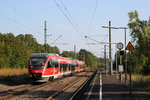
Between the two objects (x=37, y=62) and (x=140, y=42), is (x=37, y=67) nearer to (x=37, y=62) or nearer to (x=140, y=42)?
(x=37, y=62)

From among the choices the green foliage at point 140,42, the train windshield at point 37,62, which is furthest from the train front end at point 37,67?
the green foliage at point 140,42

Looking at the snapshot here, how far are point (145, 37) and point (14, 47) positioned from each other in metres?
29.3

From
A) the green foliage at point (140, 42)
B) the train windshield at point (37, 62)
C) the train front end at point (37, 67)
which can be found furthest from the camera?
the green foliage at point (140, 42)

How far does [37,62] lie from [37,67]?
0.55 meters

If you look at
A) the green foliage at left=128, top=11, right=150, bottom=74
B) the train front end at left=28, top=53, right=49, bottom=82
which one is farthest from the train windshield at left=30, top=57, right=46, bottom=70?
the green foliage at left=128, top=11, right=150, bottom=74

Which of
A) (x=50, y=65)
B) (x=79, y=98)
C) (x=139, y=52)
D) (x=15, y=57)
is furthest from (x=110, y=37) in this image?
(x=79, y=98)

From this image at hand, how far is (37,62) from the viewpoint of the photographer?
2212 centimetres

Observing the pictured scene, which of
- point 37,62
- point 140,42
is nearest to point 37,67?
point 37,62

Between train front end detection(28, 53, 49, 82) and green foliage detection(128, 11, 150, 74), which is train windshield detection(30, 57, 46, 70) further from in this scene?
green foliage detection(128, 11, 150, 74)

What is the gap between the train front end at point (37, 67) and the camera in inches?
849

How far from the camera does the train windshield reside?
71.8ft

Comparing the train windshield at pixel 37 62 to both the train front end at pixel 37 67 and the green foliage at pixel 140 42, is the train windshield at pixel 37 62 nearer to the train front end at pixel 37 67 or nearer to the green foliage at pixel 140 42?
the train front end at pixel 37 67

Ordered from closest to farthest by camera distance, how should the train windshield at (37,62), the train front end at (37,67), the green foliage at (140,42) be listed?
the train front end at (37,67) → the train windshield at (37,62) → the green foliage at (140,42)

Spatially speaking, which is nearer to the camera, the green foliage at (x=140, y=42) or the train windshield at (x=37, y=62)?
the train windshield at (x=37, y=62)
